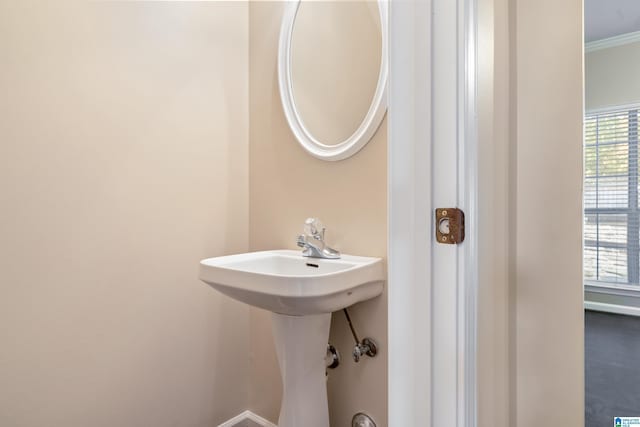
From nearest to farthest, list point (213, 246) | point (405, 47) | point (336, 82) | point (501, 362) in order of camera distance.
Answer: point (405, 47), point (501, 362), point (336, 82), point (213, 246)

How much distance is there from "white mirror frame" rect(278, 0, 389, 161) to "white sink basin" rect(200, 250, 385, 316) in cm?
41

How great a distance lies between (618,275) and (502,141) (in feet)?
3.47

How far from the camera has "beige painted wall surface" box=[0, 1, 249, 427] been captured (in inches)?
42.3

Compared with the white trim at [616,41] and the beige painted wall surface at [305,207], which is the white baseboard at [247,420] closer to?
the beige painted wall surface at [305,207]

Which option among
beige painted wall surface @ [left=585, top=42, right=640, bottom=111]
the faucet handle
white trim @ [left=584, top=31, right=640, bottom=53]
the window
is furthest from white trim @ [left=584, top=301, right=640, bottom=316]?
the faucet handle

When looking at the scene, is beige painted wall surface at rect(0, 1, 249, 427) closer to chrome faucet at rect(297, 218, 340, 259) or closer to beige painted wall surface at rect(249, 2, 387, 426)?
beige painted wall surface at rect(249, 2, 387, 426)

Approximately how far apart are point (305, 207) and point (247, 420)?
3.41ft

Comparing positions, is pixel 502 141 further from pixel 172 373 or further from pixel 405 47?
pixel 172 373

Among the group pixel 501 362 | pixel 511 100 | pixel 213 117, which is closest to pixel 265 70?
pixel 213 117

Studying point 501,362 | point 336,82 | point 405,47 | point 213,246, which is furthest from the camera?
point 213,246

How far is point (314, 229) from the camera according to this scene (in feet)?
4.40

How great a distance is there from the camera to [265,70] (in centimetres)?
162

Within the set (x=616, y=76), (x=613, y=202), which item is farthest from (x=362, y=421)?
(x=616, y=76)

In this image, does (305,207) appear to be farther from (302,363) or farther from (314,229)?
(302,363)
